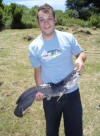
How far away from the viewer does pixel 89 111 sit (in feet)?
13.6

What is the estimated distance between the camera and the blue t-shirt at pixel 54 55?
2119 millimetres

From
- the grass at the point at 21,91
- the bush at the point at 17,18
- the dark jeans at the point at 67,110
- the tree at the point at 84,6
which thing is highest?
the tree at the point at 84,6

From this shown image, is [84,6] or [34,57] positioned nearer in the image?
[34,57]

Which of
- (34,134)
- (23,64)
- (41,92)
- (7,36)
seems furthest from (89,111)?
(7,36)

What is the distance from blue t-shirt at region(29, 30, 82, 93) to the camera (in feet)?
6.95

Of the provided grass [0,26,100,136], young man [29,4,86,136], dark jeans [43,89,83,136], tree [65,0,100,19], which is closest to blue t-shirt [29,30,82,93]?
young man [29,4,86,136]

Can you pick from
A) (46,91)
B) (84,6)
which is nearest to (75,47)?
(46,91)

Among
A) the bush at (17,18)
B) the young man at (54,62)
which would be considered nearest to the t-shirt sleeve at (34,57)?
the young man at (54,62)

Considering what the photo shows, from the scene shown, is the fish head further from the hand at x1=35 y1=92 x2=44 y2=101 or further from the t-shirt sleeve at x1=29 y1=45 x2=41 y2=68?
the t-shirt sleeve at x1=29 y1=45 x2=41 y2=68

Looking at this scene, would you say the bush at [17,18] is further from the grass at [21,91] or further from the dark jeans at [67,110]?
the dark jeans at [67,110]

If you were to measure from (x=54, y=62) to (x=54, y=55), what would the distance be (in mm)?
83

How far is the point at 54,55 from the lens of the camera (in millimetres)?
2113

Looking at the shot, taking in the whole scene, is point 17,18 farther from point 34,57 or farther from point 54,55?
point 54,55

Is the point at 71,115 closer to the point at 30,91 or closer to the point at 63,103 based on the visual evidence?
the point at 63,103
